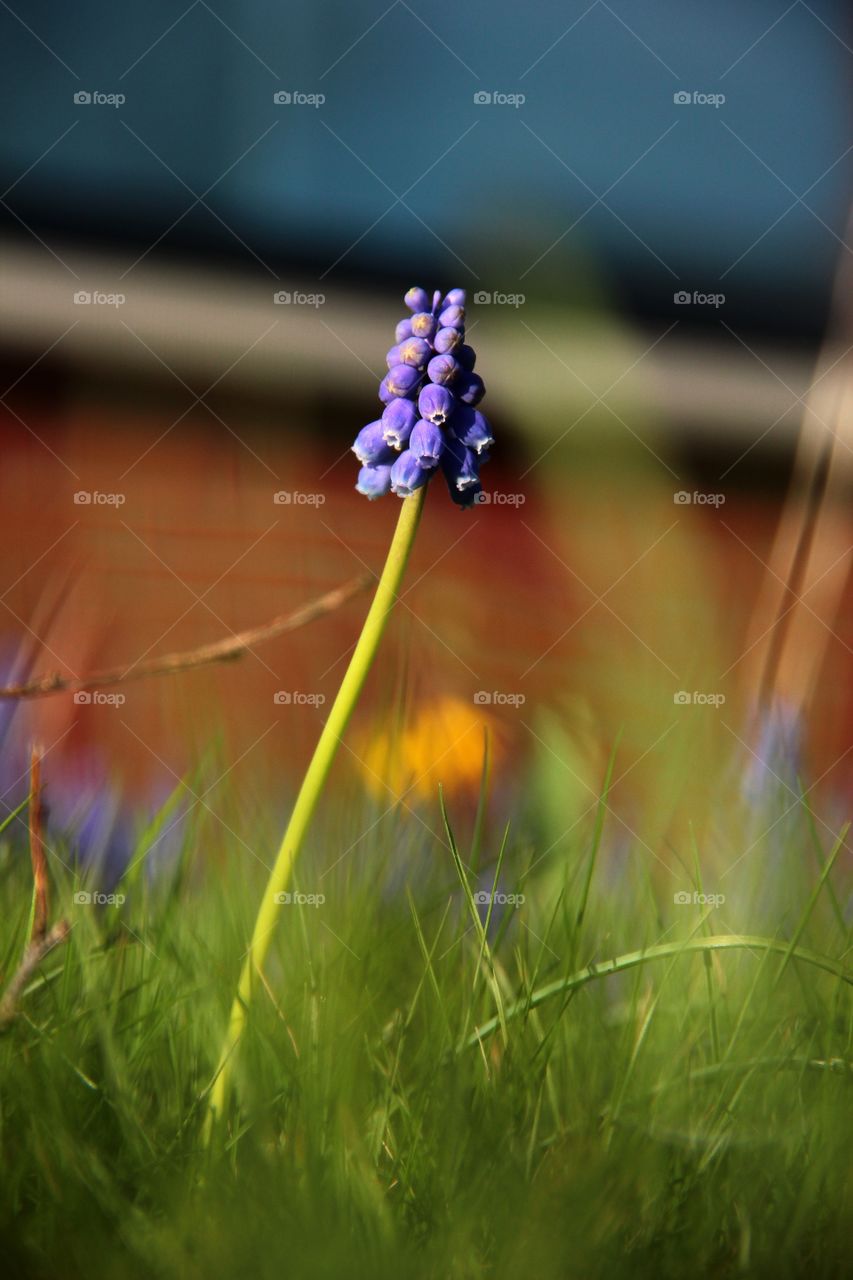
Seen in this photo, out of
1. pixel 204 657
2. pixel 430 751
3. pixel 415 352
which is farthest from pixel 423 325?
pixel 430 751

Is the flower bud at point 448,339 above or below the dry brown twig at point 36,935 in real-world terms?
above

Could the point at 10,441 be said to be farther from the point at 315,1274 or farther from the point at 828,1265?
the point at 828,1265

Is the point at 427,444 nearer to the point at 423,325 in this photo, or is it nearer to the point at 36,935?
the point at 423,325

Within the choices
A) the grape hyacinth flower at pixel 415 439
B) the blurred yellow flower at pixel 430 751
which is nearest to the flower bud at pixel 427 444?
the grape hyacinth flower at pixel 415 439

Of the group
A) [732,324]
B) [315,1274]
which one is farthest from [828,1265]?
[732,324]

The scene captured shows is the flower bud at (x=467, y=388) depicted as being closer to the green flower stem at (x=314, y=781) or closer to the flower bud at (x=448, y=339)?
the flower bud at (x=448, y=339)
